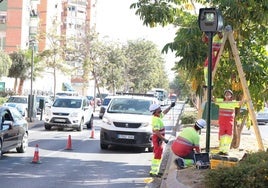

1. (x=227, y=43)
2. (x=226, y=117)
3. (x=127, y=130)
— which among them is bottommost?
(x=127, y=130)

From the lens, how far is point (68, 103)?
89.3ft

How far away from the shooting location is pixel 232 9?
1266 centimetres

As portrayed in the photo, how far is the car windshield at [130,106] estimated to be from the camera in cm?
1802

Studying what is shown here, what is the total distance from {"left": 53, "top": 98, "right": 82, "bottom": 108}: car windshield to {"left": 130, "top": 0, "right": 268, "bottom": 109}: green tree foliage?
12.2 m

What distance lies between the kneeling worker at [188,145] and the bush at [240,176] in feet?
8.88

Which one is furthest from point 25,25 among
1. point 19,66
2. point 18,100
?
point 18,100

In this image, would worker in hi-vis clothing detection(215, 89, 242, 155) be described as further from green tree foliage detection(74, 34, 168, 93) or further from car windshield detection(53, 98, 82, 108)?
green tree foliage detection(74, 34, 168, 93)

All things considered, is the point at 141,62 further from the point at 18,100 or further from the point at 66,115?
the point at 66,115

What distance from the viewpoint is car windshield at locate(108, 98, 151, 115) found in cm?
1802

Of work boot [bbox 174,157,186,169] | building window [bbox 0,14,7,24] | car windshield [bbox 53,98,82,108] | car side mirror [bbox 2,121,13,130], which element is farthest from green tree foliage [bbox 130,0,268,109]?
building window [bbox 0,14,7,24]

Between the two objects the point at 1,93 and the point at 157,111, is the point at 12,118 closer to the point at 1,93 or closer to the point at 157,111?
the point at 157,111

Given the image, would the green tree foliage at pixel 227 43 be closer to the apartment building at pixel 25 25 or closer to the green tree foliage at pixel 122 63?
the apartment building at pixel 25 25

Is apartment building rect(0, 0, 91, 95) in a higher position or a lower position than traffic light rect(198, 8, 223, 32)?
higher

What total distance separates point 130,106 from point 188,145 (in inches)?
313
